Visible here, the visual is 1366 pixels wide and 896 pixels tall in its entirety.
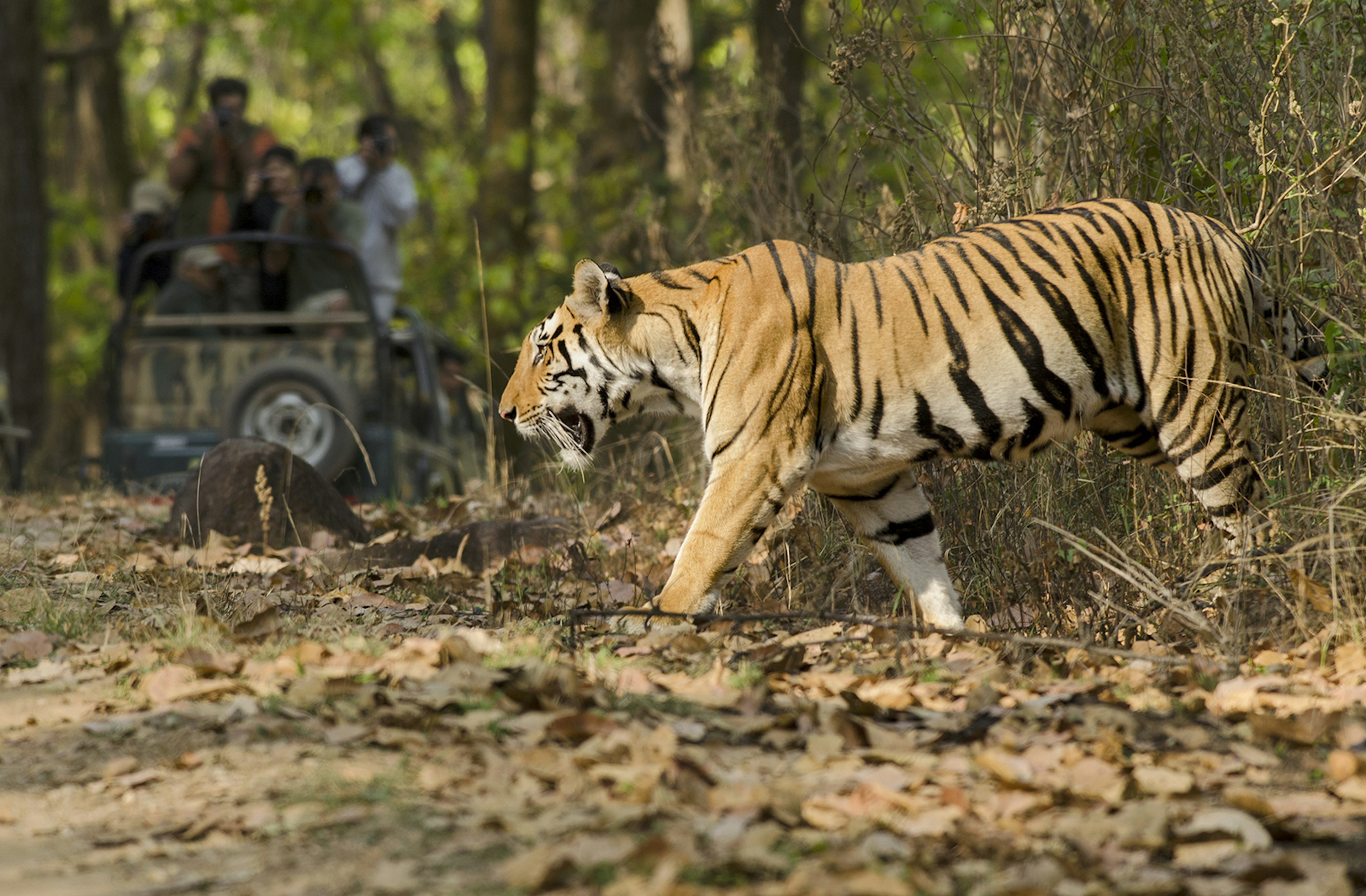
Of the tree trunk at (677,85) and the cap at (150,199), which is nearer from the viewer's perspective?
the tree trunk at (677,85)

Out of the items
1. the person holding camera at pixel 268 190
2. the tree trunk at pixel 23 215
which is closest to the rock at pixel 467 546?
the person holding camera at pixel 268 190

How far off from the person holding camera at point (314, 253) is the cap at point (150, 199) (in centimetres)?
196

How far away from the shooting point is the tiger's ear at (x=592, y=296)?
4797mm

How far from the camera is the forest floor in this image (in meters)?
2.44

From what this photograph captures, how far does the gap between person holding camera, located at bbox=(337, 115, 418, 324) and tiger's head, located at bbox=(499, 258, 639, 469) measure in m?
6.28

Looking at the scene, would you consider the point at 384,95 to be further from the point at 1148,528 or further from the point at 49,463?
the point at 1148,528

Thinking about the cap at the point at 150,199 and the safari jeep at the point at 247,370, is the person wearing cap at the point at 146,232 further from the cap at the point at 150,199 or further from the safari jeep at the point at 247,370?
the safari jeep at the point at 247,370

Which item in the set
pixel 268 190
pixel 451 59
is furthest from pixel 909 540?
pixel 451 59

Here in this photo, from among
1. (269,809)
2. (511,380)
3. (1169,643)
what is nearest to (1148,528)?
(1169,643)

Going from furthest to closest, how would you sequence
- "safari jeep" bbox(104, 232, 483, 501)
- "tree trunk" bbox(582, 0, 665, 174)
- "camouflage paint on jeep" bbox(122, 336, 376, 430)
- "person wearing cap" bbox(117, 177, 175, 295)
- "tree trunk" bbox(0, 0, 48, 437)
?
"tree trunk" bbox(582, 0, 665, 174)
"tree trunk" bbox(0, 0, 48, 437)
"person wearing cap" bbox(117, 177, 175, 295)
"camouflage paint on jeep" bbox(122, 336, 376, 430)
"safari jeep" bbox(104, 232, 483, 501)

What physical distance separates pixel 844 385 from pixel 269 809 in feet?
8.15

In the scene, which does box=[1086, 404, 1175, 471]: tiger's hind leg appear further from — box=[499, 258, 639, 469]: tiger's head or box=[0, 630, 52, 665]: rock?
box=[0, 630, 52, 665]: rock

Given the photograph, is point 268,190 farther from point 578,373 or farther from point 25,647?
point 25,647

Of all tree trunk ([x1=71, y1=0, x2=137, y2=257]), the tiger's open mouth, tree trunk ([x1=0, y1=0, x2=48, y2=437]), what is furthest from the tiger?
tree trunk ([x1=71, y1=0, x2=137, y2=257])
